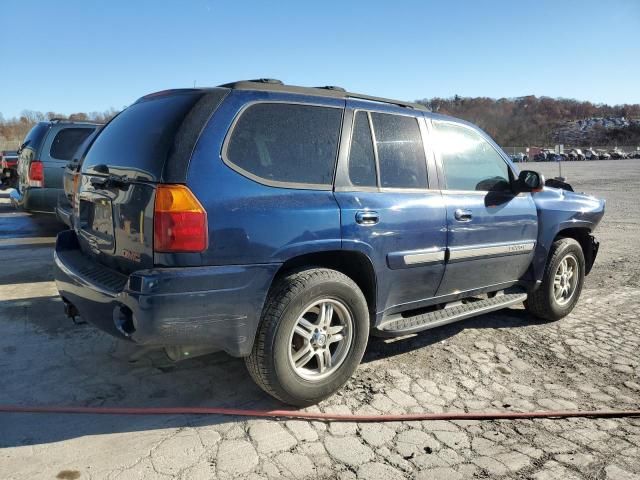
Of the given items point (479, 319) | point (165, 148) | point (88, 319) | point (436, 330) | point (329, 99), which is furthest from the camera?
point (479, 319)

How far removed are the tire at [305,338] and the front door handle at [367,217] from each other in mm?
359

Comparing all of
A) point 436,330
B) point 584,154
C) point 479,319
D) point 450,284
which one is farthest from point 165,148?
point 584,154

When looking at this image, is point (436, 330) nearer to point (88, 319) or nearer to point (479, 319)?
point (479, 319)

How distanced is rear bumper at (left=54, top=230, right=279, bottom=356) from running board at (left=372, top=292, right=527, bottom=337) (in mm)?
1059

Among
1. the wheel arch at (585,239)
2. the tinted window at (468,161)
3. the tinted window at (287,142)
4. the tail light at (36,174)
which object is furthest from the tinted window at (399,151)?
the tail light at (36,174)

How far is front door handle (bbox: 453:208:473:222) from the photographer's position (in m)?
3.86

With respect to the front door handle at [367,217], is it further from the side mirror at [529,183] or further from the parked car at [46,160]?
the parked car at [46,160]

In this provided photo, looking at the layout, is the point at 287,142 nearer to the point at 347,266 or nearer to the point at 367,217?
the point at 367,217

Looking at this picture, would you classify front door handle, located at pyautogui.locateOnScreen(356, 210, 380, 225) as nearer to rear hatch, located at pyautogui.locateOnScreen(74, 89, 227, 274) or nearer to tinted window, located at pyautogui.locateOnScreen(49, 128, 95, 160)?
rear hatch, located at pyautogui.locateOnScreen(74, 89, 227, 274)

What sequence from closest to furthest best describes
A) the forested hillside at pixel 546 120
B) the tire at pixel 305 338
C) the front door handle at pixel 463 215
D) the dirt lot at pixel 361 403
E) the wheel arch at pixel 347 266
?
the dirt lot at pixel 361 403, the tire at pixel 305 338, the wheel arch at pixel 347 266, the front door handle at pixel 463 215, the forested hillside at pixel 546 120

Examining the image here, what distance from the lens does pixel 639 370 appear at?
12.6 feet

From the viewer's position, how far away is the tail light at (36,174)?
8.20 meters

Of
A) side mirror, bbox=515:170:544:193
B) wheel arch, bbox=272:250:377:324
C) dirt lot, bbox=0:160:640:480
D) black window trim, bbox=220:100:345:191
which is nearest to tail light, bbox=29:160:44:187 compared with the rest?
dirt lot, bbox=0:160:640:480

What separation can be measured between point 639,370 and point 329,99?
3.00m
